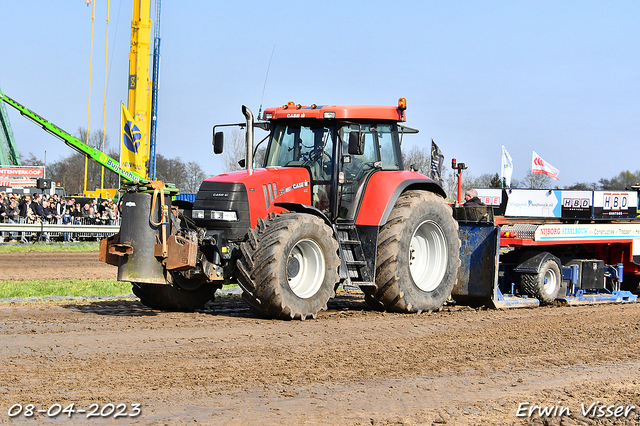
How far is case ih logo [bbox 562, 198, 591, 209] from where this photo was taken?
89.2 feet

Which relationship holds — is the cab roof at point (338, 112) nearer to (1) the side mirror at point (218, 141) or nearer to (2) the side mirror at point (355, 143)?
(2) the side mirror at point (355, 143)

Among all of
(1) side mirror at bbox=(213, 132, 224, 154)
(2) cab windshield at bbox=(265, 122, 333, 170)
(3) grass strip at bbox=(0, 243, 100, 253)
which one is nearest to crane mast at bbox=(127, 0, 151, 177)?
(3) grass strip at bbox=(0, 243, 100, 253)

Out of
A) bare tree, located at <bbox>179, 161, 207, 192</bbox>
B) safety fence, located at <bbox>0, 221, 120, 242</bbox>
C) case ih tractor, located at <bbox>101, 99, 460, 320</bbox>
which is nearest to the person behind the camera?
case ih tractor, located at <bbox>101, 99, 460, 320</bbox>

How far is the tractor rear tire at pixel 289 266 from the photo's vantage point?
726 cm

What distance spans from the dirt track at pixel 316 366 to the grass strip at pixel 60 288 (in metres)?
1.98

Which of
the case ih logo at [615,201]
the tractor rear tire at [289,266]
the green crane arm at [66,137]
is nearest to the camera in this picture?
the tractor rear tire at [289,266]

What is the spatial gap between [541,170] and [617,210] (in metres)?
5.90

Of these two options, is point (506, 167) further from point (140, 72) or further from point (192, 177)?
point (192, 177)

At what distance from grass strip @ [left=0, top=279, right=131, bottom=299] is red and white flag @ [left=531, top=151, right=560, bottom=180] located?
24750mm

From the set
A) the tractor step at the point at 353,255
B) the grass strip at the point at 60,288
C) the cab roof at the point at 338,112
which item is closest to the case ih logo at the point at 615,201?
the cab roof at the point at 338,112

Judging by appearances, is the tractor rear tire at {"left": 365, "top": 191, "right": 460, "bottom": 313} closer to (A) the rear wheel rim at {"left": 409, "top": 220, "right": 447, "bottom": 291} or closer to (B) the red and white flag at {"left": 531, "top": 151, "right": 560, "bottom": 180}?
(A) the rear wheel rim at {"left": 409, "top": 220, "right": 447, "bottom": 291}

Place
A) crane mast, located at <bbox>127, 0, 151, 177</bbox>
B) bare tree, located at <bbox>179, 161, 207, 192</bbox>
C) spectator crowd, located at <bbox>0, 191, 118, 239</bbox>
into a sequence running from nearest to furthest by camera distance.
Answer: spectator crowd, located at <bbox>0, 191, 118, 239</bbox>, crane mast, located at <bbox>127, 0, 151, 177</bbox>, bare tree, located at <bbox>179, 161, 207, 192</bbox>

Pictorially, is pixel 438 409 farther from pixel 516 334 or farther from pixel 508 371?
pixel 516 334

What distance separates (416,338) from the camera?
271 inches
